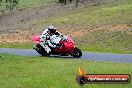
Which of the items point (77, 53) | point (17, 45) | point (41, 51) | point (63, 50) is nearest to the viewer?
point (77, 53)

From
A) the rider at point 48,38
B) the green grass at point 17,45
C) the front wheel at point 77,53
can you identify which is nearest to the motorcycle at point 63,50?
the front wheel at point 77,53

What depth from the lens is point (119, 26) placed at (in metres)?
46.8

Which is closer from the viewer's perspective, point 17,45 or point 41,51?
point 41,51

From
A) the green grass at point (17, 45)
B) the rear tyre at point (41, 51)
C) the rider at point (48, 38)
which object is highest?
the rider at point (48, 38)

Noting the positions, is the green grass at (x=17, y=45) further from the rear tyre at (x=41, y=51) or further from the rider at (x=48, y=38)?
the rider at (x=48, y=38)

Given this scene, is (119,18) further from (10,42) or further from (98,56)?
(98,56)

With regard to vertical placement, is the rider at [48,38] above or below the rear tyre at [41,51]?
above

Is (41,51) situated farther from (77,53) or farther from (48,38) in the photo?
(77,53)

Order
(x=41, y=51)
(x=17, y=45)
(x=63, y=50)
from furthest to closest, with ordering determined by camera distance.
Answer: (x=17, y=45)
(x=41, y=51)
(x=63, y=50)

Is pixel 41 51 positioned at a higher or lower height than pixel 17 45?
higher

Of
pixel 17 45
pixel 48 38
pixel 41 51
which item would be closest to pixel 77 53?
pixel 48 38

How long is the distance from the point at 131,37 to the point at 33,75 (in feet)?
91.4

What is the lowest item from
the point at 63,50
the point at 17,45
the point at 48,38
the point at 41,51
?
the point at 17,45

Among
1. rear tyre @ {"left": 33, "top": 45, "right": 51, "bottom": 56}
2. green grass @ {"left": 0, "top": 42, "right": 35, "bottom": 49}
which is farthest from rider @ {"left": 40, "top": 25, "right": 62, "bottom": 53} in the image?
green grass @ {"left": 0, "top": 42, "right": 35, "bottom": 49}
